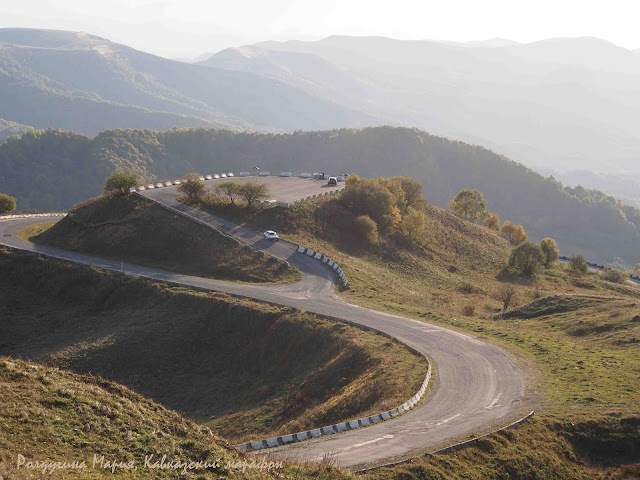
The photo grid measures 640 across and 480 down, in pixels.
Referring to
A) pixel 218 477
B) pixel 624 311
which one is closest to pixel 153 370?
pixel 218 477

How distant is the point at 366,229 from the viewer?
7912 centimetres

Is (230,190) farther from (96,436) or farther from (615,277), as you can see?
(615,277)

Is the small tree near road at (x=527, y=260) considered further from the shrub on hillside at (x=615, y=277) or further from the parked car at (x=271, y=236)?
the parked car at (x=271, y=236)

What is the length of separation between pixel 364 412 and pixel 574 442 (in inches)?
413

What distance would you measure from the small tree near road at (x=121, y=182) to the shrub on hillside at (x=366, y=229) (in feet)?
100.0

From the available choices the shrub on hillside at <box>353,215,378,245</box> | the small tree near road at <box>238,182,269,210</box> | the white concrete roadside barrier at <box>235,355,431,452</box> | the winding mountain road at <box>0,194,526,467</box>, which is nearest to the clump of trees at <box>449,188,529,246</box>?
the shrub on hillside at <box>353,215,378,245</box>

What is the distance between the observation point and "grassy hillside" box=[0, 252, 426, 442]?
3466cm

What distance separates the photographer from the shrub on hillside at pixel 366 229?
79000mm

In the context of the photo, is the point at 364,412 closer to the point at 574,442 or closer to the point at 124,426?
the point at 574,442

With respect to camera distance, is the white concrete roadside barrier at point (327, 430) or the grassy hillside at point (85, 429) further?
the white concrete roadside barrier at point (327, 430)

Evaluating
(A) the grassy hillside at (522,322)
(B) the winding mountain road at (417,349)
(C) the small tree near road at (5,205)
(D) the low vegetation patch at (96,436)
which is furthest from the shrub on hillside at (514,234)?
(D) the low vegetation patch at (96,436)

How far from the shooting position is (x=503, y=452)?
25.6 meters

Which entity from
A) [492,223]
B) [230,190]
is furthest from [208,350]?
[492,223]

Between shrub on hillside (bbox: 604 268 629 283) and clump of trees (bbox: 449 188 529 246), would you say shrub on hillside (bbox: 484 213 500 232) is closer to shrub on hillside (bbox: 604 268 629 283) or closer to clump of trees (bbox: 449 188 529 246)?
clump of trees (bbox: 449 188 529 246)
